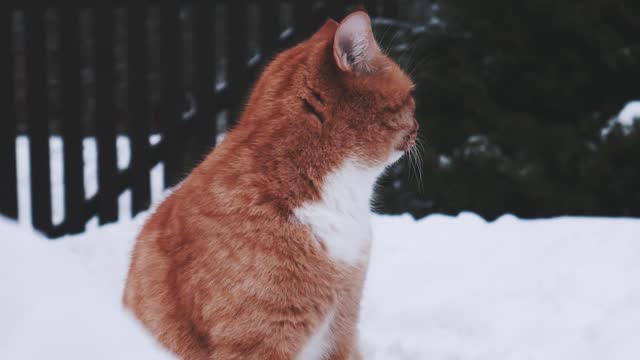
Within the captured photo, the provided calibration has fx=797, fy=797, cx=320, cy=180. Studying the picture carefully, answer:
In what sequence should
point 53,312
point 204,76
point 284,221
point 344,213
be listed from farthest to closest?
point 204,76
point 344,213
point 284,221
point 53,312

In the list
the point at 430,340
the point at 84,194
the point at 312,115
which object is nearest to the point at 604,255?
the point at 430,340

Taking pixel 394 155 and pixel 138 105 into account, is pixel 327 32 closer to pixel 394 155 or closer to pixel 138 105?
pixel 394 155

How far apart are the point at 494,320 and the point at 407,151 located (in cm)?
114

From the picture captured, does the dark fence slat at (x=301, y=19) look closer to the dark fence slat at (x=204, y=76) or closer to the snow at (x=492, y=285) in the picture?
the dark fence slat at (x=204, y=76)

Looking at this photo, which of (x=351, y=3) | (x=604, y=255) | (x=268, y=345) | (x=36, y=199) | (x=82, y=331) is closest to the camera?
(x=82, y=331)

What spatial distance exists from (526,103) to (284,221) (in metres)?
3.05

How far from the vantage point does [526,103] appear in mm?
4719

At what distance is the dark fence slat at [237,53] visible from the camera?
190 inches

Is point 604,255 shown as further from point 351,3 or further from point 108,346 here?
point 108,346

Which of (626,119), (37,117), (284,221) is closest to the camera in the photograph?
(284,221)

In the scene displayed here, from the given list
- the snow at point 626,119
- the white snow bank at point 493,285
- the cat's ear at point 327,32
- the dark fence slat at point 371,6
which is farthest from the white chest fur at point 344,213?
the dark fence slat at point 371,6

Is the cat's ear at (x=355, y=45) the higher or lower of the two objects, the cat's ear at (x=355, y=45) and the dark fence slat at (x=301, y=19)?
the higher

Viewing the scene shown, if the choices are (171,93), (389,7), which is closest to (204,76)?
(171,93)

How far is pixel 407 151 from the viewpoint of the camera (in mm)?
2361
